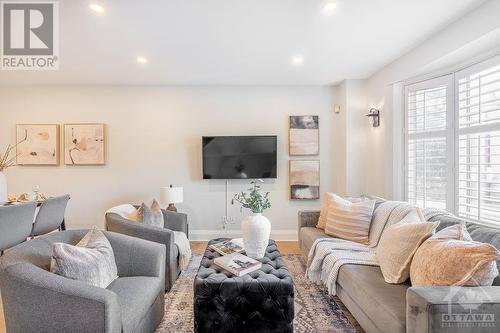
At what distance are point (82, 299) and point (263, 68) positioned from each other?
10.4ft

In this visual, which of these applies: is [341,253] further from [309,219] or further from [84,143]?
[84,143]

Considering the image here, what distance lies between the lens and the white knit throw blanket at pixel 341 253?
219cm

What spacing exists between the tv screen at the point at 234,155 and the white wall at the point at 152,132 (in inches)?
7.6

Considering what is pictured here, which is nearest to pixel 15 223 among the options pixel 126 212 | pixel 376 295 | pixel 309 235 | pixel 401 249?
pixel 126 212

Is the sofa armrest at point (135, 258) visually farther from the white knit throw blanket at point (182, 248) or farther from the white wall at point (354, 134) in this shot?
the white wall at point (354, 134)

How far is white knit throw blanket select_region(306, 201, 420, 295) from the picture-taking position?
7.17ft

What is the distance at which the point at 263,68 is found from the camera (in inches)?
137

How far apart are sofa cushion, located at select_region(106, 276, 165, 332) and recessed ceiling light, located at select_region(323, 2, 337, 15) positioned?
2599 mm

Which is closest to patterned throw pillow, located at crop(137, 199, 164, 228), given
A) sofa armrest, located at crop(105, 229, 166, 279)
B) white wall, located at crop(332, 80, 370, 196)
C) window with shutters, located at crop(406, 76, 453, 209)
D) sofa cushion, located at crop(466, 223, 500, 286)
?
sofa armrest, located at crop(105, 229, 166, 279)

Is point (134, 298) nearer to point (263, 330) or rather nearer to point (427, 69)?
point (263, 330)

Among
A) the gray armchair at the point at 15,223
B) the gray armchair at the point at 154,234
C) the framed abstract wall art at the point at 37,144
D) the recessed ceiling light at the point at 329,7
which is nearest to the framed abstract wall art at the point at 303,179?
the gray armchair at the point at 154,234

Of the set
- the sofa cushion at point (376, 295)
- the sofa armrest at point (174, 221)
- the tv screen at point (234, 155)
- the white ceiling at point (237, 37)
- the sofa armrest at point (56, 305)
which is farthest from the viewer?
the tv screen at point (234, 155)

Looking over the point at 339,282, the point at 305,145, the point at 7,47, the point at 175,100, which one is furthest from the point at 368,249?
the point at 7,47

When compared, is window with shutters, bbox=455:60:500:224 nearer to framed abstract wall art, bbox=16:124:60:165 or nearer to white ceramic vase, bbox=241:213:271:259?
white ceramic vase, bbox=241:213:271:259
